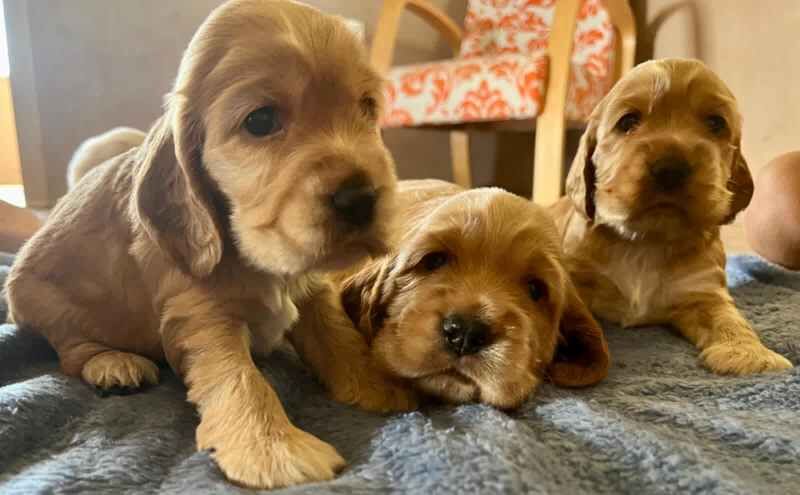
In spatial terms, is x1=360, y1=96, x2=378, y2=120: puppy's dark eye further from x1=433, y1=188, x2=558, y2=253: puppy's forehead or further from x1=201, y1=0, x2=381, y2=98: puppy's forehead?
x1=433, y1=188, x2=558, y2=253: puppy's forehead

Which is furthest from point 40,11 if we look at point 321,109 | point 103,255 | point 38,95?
point 321,109

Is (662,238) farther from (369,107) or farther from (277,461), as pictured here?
(277,461)

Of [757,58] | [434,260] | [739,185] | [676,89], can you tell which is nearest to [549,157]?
[757,58]

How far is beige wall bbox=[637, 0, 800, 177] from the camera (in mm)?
3730

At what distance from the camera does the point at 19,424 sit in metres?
1.34

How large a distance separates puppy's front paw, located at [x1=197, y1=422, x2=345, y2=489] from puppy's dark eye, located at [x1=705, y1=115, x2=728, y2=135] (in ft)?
5.59

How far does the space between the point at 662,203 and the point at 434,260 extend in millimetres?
833

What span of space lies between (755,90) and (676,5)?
4.37ft

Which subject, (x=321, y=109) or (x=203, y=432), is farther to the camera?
(x=321, y=109)

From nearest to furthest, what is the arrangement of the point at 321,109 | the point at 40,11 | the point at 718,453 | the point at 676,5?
the point at 718,453
the point at 321,109
the point at 676,5
the point at 40,11

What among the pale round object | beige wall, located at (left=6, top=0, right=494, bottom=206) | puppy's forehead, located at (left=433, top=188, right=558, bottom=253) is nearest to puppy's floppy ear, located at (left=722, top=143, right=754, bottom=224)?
the pale round object

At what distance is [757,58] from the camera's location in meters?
3.99

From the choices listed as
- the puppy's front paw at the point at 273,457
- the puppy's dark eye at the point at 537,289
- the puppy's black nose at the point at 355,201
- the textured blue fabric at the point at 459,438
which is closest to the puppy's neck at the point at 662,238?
the textured blue fabric at the point at 459,438

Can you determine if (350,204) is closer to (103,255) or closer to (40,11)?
(103,255)
